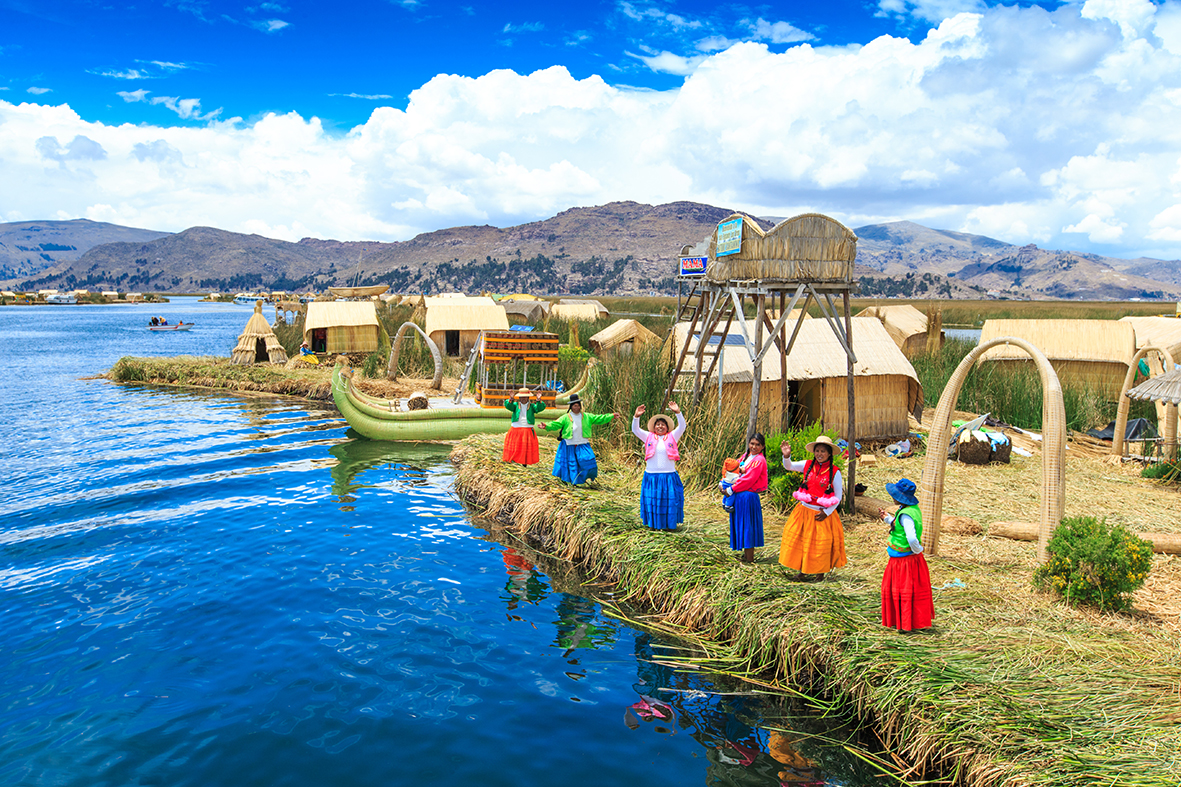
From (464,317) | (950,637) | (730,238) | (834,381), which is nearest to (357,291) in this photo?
(464,317)

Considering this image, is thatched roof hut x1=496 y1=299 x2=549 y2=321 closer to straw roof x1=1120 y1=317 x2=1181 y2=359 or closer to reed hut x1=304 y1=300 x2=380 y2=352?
reed hut x1=304 y1=300 x2=380 y2=352

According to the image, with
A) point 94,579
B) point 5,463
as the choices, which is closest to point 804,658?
point 94,579

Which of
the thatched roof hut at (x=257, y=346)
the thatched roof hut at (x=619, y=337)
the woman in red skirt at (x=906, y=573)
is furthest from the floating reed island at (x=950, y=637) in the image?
the thatched roof hut at (x=257, y=346)

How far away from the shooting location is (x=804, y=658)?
6.20m

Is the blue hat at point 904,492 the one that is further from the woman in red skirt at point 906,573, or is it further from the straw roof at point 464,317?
the straw roof at point 464,317

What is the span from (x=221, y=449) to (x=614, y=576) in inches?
475

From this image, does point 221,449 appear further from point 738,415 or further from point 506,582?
point 738,415

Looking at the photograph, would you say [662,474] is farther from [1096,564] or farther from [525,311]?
[525,311]

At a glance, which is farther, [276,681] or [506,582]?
[506,582]

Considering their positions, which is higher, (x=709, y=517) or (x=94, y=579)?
(x=709, y=517)

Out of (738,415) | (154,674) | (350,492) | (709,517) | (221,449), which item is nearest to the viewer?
(154,674)

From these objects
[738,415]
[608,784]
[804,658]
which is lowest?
[608,784]

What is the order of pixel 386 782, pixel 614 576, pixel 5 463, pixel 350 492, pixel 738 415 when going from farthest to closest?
pixel 5 463 < pixel 350 492 < pixel 738 415 < pixel 614 576 < pixel 386 782

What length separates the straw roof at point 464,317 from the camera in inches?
1117
